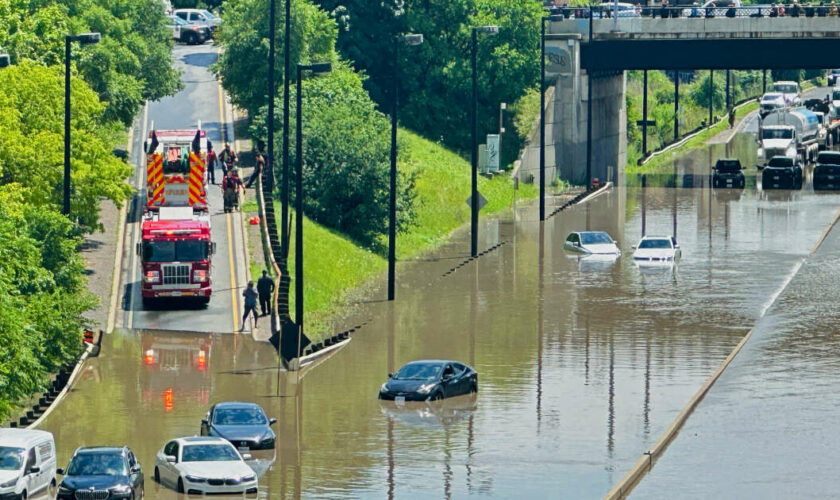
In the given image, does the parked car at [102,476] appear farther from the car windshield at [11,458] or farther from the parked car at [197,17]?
the parked car at [197,17]

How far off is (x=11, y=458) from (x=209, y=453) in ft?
13.1

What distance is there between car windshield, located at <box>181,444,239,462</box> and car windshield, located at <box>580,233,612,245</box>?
43.2 metres

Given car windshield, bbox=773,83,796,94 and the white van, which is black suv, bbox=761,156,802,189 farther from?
the white van

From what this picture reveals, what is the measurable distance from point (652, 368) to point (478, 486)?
16085 mm

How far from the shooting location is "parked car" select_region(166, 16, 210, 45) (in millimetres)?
119000

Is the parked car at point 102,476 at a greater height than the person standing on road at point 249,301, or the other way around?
the person standing on road at point 249,301

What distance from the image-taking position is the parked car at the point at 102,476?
1337 inches

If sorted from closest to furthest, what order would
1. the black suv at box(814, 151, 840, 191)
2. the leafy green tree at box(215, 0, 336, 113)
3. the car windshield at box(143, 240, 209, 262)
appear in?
the car windshield at box(143, 240, 209, 262) → the leafy green tree at box(215, 0, 336, 113) → the black suv at box(814, 151, 840, 191)

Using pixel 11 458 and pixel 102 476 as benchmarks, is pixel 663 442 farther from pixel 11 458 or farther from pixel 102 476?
pixel 11 458

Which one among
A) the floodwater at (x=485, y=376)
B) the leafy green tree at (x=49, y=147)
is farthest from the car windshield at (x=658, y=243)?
the leafy green tree at (x=49, y=147)

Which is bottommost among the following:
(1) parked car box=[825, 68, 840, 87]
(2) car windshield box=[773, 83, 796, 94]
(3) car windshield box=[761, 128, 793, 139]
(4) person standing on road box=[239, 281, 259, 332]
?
(4) person standing on road box=[239, 281, 259, 332]

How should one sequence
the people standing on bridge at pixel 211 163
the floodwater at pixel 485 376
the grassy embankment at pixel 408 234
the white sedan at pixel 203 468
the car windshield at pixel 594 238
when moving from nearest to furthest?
the white sedan at pixel 203 468, the floodwater at pixel 485 376, the grassy embankment at pixel 408 234, the car windshield at pixel 594 238, the people standing on bridge at pixel 211 163

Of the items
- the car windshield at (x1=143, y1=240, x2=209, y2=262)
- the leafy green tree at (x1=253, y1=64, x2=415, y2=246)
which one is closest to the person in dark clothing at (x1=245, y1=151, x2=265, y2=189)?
the leafy green tree at (x1=253, y1=64, x2=415, y2=246)

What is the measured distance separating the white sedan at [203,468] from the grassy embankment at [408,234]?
19791mm
